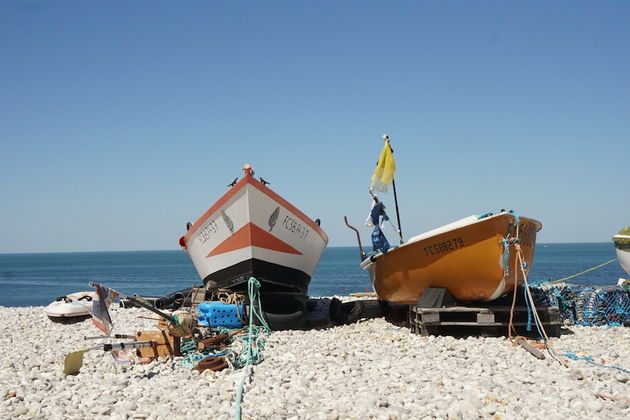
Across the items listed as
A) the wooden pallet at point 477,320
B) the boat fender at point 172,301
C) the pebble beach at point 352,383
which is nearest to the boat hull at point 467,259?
the wooden pallet at point 477,320

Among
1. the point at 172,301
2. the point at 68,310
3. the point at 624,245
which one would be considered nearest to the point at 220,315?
the point at 172,301

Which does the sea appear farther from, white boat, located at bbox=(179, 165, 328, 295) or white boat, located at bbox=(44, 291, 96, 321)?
white boat, located at bbox=(44, 291, 96, 321)

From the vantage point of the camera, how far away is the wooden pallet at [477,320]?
7.81m

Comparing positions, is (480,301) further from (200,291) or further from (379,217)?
(200,291)

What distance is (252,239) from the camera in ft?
30.1

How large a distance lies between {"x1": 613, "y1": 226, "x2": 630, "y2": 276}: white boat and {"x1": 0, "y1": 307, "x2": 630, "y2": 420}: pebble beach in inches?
127

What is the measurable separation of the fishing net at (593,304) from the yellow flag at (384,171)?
141 inches

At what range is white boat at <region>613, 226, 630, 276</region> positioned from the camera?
34.3 feet

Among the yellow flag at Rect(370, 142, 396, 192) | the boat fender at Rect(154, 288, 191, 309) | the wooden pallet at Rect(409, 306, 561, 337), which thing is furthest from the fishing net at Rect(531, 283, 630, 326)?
the boat fender at Rect(154, 288, 191, 309)

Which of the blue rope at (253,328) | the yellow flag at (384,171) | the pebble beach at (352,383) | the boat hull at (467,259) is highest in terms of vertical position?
the yellow flag at (384,171)

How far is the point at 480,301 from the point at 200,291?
5261mm

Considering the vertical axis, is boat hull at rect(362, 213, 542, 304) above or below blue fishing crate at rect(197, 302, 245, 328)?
above

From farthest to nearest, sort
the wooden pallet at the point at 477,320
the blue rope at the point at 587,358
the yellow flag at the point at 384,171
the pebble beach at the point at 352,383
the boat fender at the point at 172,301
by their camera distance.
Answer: the yellow flag at the point at 384,171 < the boat fender at the point at 172,301 < the wooden pallet at the point at 477,320 < the blue rope at the point at 587,358 < the pebble beach at the point at 352,383

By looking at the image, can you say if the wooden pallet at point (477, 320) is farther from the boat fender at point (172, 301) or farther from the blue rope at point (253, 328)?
the boat fender at point (172, 301)
